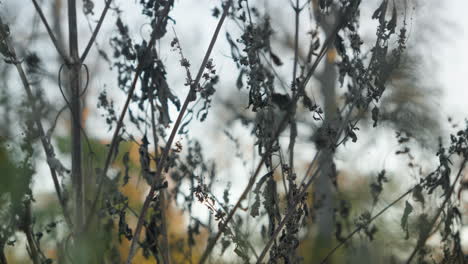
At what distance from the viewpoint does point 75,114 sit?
230 cm

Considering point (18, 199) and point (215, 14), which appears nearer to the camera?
point (18, 199)

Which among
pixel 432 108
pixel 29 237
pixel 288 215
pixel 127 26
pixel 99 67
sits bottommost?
pixel 288 215

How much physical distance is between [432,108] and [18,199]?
118 inches

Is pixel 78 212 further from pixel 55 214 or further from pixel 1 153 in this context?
pixel 55 214

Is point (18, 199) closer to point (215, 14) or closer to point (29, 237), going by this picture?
point (29, 237)

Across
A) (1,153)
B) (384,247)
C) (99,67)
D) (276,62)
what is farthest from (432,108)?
(1,153)

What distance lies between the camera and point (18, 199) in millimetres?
2336

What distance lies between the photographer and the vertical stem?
2.29 metres

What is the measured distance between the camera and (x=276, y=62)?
275 cm

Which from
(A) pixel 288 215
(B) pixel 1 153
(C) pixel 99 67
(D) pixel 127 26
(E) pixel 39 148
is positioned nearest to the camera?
(A) pixel 288 215

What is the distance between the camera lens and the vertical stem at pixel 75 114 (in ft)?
7.50

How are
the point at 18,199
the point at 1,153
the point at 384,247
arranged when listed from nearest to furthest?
1. the point at 18,199
2. the point at 1,153
3. the point at 384,247

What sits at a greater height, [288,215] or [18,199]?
[18,199]

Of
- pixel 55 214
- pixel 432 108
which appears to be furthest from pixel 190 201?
pixel 432 108
